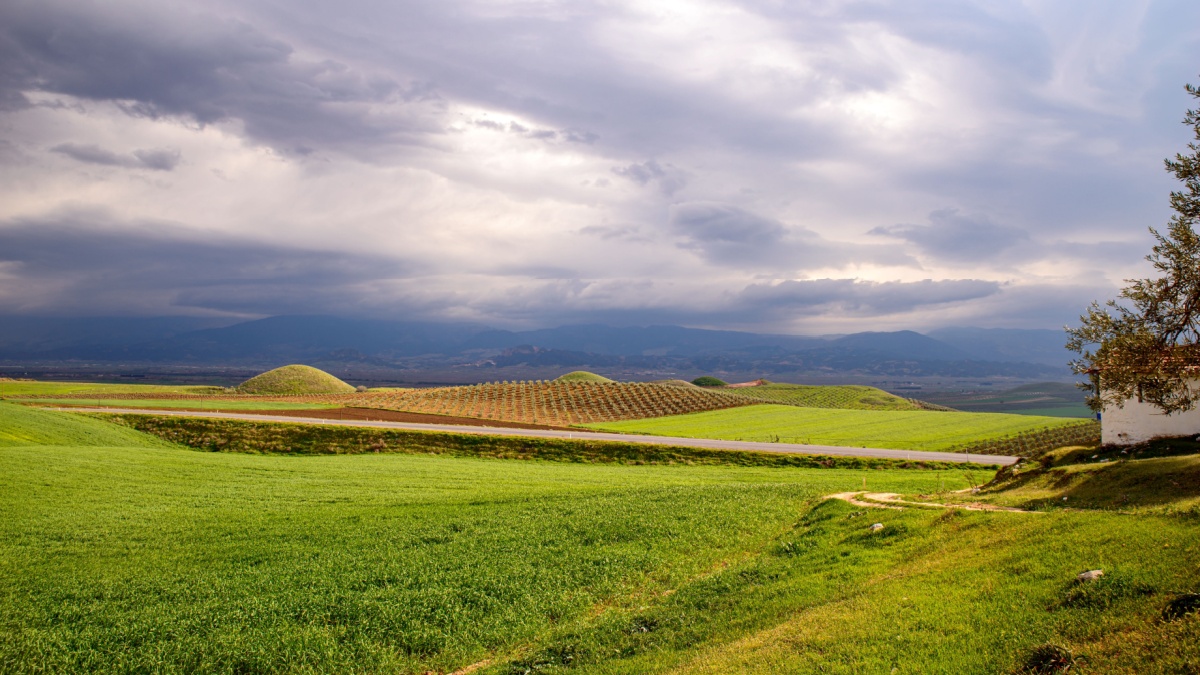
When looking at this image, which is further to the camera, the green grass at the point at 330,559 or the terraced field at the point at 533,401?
the terraced field at the point at 533,401

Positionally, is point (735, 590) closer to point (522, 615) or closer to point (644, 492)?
point (522, 615)

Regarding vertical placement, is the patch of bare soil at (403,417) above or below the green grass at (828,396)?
above

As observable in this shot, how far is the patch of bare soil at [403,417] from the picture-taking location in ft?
198

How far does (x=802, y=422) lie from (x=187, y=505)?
5586 cm

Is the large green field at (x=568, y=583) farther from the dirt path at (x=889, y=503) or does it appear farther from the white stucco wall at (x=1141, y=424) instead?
the white stucco wall at (x=1141, y=424)

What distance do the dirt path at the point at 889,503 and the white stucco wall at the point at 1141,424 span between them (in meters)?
16.7

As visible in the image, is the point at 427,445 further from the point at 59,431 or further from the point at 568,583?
the point at 568,583

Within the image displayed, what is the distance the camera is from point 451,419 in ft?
213

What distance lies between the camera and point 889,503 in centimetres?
2016

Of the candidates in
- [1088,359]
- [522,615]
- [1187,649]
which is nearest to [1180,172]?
[1088,359]

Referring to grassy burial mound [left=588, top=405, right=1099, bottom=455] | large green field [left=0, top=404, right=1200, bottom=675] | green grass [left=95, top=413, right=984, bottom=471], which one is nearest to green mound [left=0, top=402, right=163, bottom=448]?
green grass [left=95, top=413, right=984, bottom=471]

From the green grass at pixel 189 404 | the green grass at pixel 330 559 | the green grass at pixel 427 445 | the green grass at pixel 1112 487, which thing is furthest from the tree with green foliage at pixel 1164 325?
the green grass at pixel 189 404

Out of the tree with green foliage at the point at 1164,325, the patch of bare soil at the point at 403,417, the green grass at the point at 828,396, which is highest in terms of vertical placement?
the tree with green foliage at the point at 1164,325

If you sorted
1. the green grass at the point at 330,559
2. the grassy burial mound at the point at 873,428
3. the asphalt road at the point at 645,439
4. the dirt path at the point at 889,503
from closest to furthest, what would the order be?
the green grass at the point at 330,559 → the dirt path at the point at 889,503 → the asphalt road at the point at 645,439 → the grassy burial mound at the point at 873,428
